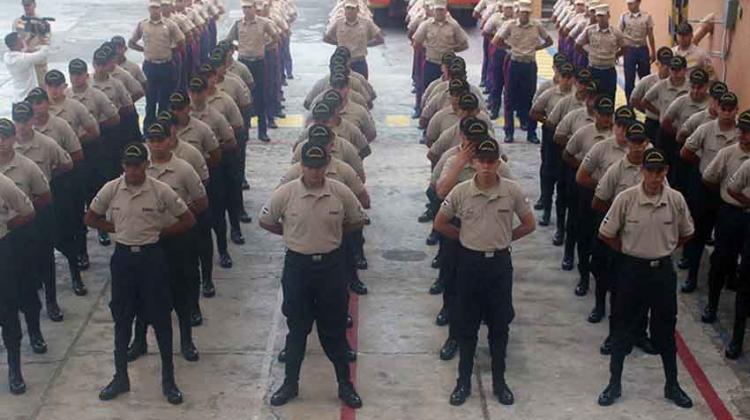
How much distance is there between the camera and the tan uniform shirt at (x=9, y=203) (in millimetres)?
8961

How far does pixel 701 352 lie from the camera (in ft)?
32.1

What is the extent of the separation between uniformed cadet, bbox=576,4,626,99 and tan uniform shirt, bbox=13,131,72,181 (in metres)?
8.71

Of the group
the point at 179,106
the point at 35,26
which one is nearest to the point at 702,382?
the point at 179,106

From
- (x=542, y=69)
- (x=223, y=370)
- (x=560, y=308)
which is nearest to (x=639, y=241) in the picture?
(x=560, y=308)

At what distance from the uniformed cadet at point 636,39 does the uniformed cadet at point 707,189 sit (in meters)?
6.04

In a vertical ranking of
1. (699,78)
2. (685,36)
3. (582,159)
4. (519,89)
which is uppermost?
(699,78)

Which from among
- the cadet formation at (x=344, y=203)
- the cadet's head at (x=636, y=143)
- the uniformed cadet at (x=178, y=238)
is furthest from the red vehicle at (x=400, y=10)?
the uniformed cadet at (x=178, y=238)

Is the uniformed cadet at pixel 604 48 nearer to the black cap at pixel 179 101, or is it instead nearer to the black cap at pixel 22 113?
the black cap at pixel 179 101

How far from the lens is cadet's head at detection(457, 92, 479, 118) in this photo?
10828 mm

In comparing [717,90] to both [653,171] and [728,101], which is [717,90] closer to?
[728,101]

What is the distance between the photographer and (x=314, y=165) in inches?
327

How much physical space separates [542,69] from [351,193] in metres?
14.6

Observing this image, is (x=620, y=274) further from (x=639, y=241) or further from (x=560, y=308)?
(x=560, y=308)

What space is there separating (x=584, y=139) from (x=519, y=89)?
19.5 feet
